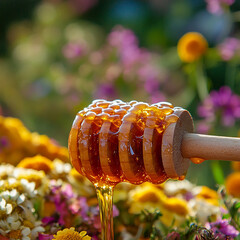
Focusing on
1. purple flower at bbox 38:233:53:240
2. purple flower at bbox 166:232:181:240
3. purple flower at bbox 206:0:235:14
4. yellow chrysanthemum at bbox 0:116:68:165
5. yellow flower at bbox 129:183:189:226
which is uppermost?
purple flower at bbox 206:0:235:14

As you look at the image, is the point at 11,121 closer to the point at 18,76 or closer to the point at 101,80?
the point at 101,80

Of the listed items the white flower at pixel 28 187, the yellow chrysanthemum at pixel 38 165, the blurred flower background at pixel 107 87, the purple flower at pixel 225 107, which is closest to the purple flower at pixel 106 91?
the blurred flower background at pixel 107 87

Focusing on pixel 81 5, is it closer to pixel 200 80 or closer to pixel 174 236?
pixel 200 80

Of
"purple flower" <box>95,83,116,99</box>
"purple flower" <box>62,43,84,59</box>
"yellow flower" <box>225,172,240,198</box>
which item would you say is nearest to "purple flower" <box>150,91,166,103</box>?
"purple flower" <box>95,83,116,99</box>

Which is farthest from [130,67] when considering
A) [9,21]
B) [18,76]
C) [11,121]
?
[9,21]

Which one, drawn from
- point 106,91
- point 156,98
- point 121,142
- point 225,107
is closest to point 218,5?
point 225,107

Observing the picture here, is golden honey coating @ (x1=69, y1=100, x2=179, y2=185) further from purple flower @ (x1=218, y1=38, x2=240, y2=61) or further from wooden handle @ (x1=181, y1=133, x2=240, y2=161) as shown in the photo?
purple flower @ (x1=218, y1=38, x2=240, y2=61)
